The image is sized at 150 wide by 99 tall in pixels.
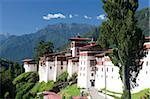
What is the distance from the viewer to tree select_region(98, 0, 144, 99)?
37906mm

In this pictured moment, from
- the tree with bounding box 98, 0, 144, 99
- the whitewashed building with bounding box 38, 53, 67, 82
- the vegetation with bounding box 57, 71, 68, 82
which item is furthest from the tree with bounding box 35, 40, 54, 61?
the tree with bounding box 98, 0, 144, 99

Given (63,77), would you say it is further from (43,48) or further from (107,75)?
(43,48)

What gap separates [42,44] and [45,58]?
49.4 ft

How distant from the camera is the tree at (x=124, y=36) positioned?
3791 centimetres

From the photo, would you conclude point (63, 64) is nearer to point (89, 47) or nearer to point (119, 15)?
point (89, 47)

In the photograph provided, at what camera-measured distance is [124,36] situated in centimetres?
3794

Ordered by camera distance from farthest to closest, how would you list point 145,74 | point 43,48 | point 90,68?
1. point 43,48
2. point 90,68
3. point 145,74

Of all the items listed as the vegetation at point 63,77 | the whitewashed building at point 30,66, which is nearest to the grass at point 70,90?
the vegetation at point 63,77

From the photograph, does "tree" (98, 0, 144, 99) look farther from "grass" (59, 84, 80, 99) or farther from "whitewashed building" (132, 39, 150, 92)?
"grass" (59, 84, 80, 99)

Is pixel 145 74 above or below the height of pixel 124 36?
below

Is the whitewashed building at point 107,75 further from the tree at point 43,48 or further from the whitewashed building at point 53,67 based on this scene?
the tree at point 43,48

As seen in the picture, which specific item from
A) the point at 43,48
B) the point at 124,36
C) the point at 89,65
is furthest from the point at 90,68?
the point at 43,48

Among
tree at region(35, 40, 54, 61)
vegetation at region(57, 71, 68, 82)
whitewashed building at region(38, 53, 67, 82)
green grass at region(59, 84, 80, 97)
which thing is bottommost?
green grass at region(59, 84, 80, 97)

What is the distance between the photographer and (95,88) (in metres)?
66.2
